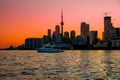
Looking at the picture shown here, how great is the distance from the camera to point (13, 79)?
159ft

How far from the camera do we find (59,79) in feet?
159

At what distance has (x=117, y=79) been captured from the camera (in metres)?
48.4

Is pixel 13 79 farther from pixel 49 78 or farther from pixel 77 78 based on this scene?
pixel 77 78

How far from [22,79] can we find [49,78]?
3.96 metres

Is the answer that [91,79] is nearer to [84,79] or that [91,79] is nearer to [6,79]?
[84,79]

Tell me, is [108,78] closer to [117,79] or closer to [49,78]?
[117,79]

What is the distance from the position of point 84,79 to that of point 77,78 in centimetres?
124

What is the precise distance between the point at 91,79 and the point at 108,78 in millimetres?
2870

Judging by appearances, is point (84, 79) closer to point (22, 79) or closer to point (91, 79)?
point (91, 79)

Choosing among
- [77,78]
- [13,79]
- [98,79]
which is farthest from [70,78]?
[13,79]

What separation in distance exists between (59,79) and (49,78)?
1.93 meters

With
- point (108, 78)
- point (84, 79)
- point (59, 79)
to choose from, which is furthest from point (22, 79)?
point (108, 78)

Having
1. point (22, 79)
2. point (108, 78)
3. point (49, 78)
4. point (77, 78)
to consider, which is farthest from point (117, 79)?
point (22, 79)

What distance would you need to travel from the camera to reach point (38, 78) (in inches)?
1965
